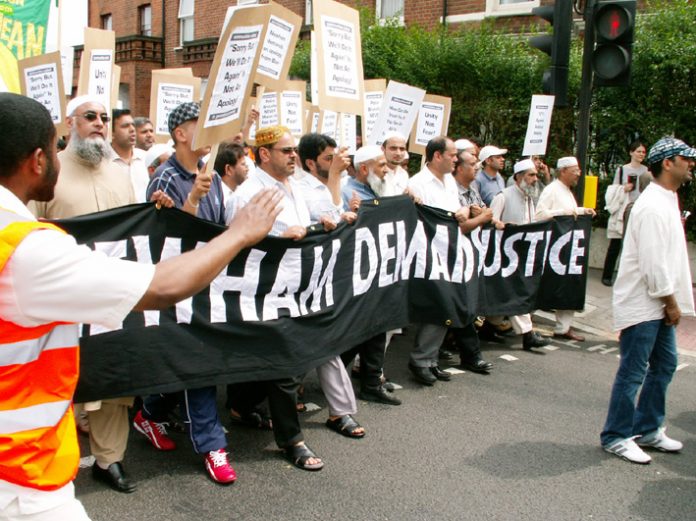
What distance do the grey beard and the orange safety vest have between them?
111 inches

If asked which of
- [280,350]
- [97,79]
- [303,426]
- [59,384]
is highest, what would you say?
[97,79]

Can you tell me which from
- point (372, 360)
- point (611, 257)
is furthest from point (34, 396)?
point (611, 257)

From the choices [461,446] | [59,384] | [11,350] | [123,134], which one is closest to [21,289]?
[11,350]

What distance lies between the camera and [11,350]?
68.3 inches

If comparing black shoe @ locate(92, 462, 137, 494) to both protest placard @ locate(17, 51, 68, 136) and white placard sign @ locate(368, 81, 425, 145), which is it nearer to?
protest placard @ locate(17, 51, 68, 136)

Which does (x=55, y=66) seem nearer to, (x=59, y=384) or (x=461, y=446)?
(x=461, y=446)

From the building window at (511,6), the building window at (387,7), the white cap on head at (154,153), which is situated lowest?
the white cap on head at (154,153)

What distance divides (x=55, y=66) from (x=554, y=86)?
17.5 feet

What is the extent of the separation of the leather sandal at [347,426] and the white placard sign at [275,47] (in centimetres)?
264

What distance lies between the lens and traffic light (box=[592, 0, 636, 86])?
7.85 m

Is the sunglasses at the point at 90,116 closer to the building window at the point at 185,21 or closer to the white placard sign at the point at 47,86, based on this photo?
the white placard sign at the point at 47,86

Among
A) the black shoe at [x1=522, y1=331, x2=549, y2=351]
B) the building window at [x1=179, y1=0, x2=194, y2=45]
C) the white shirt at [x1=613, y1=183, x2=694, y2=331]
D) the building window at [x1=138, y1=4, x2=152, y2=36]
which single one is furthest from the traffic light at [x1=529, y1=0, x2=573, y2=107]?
the building window at [x1=138, y1=4, x2=152, y2=36]

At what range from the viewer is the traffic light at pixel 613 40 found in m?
7.85

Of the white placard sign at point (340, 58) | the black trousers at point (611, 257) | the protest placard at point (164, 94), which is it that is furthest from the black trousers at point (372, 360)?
the black trousers at point (611, 257)
